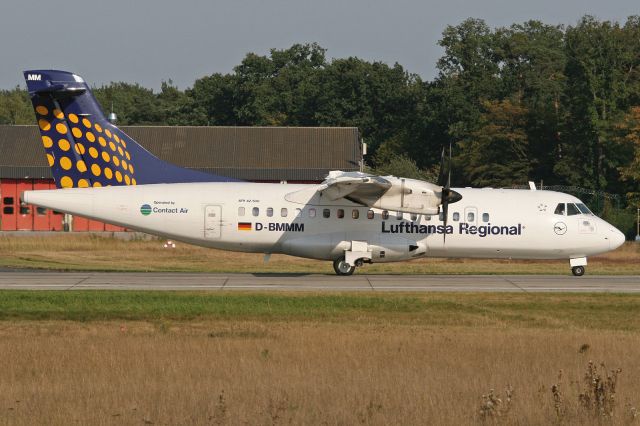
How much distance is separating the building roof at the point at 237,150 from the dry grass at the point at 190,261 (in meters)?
20.0

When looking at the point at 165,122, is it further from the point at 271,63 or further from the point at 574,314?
the point at 574,314

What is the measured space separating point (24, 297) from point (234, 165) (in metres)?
47.1

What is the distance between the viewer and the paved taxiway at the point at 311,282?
31.0 metres

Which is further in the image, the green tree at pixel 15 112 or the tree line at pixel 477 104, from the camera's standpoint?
the green tree at pixel 15 112

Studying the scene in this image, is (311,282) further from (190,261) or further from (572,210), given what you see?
(190,261)

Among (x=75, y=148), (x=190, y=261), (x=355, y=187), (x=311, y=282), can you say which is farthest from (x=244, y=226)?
(x=190, y=261)

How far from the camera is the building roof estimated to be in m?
72.4

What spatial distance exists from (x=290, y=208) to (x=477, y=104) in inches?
2256

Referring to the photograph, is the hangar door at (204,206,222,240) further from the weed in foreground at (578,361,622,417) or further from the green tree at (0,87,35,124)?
the green tree at (0,87,35,124)

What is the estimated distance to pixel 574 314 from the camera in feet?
86.9

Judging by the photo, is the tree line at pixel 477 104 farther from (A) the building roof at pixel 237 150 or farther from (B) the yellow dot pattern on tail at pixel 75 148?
(B) the yellow dot pattern on tail at pixel 75 148

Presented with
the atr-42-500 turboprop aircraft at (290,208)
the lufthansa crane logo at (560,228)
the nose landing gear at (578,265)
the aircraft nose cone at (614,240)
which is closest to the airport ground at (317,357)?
the atr-42-500 turboprop aircraft at (290,208)

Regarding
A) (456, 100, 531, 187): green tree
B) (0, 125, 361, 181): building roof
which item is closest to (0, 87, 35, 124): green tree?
(0, 125, 361, 181): building roof

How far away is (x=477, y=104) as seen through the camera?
88.9 m
